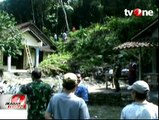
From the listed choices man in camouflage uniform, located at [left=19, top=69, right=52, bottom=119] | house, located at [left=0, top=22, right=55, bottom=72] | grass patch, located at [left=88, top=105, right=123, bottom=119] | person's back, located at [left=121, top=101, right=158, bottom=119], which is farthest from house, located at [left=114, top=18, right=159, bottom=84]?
person's back, located at [left=121, top=101, right=158, bottom=119]

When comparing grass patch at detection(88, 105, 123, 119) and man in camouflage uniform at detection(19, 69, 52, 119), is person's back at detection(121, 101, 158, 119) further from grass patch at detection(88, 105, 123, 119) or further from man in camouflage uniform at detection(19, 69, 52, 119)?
grass patch at detection(88, 105, 123, 119)

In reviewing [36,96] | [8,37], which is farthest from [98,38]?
[36,96]

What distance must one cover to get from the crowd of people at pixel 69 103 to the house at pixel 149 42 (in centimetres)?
1425

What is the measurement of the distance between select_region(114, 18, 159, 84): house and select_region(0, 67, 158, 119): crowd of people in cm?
1425

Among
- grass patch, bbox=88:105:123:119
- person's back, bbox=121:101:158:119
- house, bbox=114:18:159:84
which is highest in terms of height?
house, bbox=114:18:159:84

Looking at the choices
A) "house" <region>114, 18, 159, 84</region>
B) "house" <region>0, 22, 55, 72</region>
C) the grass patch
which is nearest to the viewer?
the grass patch

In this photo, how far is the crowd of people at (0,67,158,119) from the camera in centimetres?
434

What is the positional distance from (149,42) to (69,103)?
16031 mm

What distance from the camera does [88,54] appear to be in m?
29.4

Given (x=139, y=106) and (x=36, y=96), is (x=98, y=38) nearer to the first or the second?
(x=36, y=96)

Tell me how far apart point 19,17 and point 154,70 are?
28997mm

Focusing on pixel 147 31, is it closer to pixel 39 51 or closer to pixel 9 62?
pixel 9 62

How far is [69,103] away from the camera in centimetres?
483

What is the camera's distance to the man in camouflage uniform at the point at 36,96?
6184 mm
